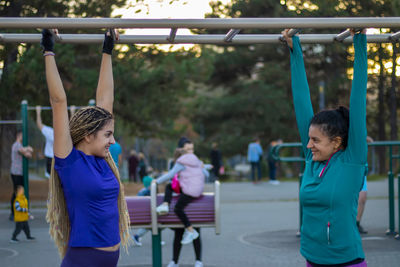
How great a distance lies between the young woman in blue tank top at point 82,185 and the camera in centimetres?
278

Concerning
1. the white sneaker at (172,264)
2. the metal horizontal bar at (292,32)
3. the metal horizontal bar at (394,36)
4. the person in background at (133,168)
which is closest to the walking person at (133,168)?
the person in background at (133,168)

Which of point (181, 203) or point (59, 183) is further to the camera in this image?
point (181, 203)

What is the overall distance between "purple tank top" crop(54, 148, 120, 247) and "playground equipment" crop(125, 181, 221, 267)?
9.76 feet

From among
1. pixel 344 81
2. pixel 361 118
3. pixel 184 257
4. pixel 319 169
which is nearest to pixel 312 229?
pixel 319 169

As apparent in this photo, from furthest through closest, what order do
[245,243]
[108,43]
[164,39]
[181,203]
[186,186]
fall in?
[245,243] → [186,186] → [181,203] → [164,39] → [108,43]

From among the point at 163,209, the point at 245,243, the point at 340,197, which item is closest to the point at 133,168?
the point at 245,243

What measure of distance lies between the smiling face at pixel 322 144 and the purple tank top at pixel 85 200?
1.08 m

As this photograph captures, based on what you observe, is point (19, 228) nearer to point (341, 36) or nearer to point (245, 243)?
point (245, 243)

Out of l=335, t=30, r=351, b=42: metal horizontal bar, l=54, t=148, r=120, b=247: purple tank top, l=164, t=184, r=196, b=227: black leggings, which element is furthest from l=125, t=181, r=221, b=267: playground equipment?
l=54, t=148, r=120, b=247: purple tank top

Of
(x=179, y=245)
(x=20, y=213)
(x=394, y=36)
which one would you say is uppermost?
(x=394, y=36)

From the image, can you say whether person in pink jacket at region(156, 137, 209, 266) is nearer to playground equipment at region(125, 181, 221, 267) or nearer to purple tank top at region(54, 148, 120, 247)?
playground equipment at region(125, 181, 221, 267)

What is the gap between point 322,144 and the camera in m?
2.91

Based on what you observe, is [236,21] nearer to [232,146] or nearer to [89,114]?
[89,114]

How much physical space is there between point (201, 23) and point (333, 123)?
0.91 metres
